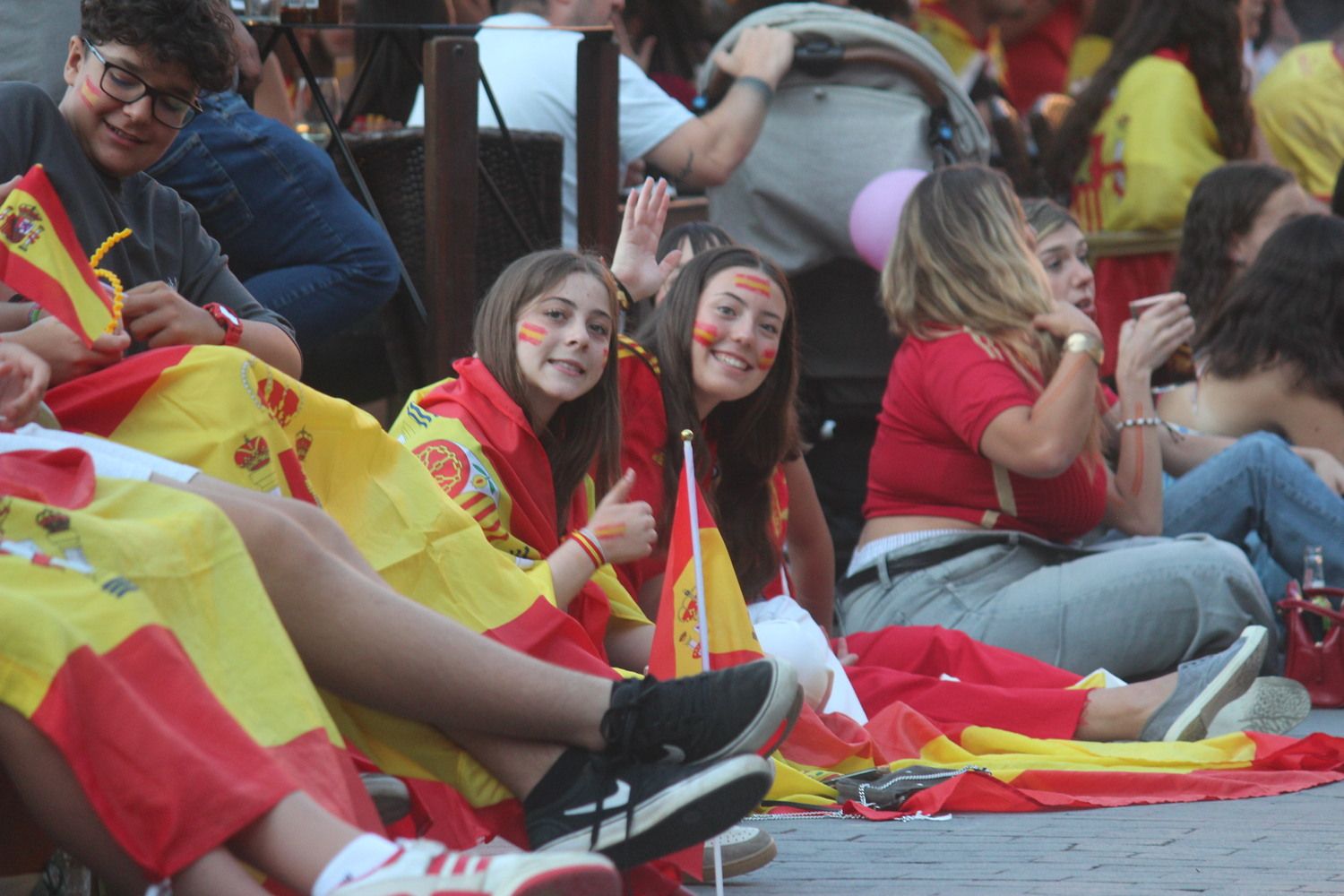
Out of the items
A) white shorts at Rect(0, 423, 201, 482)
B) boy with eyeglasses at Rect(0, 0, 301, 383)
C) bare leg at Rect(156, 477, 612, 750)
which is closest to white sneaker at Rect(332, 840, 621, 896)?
bare leg at Rect(156, 477, 612, 750)

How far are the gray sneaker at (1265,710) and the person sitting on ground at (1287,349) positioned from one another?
1480 mm

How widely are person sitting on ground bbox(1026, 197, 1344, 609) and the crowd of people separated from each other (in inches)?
0.5

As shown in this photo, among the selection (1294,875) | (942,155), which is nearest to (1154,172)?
(942,155)

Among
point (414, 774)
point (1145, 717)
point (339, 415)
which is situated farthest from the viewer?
point (1145, 717)

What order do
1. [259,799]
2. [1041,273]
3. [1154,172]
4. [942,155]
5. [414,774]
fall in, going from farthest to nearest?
[1154,172]
[942,155]
[1041,273]
[414,774]
[259,799]

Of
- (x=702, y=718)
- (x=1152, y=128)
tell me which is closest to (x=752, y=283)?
(x=702, y=718)

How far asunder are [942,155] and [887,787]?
10.2ft

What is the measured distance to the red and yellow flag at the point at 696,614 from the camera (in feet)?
10.9

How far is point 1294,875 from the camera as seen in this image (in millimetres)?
3146

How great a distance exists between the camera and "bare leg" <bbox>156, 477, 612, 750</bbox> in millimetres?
2568

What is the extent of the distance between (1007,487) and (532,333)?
1730mm

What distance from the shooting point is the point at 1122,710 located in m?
4.50

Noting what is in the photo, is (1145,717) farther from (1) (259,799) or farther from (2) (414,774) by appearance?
(1) (259,799)

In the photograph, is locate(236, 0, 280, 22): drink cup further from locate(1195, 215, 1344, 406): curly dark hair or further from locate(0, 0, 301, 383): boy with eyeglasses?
locate(1195, 215, 1344, 406): curly dark hair
